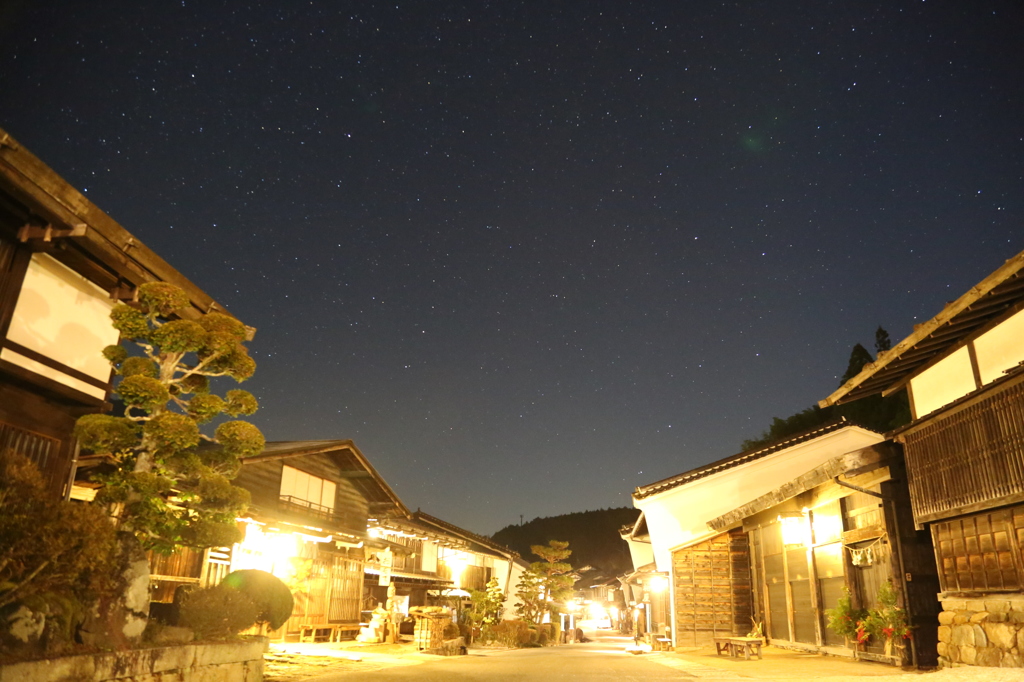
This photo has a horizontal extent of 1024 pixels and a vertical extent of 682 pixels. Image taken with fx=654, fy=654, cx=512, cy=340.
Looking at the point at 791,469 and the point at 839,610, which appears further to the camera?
the point at 791,469

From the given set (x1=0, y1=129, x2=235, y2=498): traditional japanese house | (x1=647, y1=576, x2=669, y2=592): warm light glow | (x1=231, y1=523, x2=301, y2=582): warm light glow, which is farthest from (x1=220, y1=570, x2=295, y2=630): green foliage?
(x1=647, y1=576, x2=669, y2=592): warm light glow

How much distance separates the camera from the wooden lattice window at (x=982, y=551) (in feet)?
33.2

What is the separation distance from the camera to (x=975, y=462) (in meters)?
11.0

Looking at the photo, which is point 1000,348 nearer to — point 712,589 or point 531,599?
point 712,589

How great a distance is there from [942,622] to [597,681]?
6229 mm

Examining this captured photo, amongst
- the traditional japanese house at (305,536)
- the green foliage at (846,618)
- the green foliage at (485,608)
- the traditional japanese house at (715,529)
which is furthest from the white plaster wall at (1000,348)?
the green foliage at (485,608)

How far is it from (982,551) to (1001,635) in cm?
133

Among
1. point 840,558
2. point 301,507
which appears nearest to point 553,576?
point 301,507

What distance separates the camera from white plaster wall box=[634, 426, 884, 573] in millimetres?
24438

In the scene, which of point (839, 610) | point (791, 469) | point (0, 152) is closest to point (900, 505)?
point (839, 610)

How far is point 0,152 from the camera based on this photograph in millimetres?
9312

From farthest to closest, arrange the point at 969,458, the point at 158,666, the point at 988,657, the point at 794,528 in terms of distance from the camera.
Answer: the point at 794,528
the point at 969,458
the point at 988,657
the point at 158,666

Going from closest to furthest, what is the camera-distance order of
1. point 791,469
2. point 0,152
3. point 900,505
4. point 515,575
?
point 0,152 → point 900,505 → point 791,469 → point 515,575

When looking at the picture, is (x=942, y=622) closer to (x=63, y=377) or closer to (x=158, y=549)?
(x=158, y=549)
